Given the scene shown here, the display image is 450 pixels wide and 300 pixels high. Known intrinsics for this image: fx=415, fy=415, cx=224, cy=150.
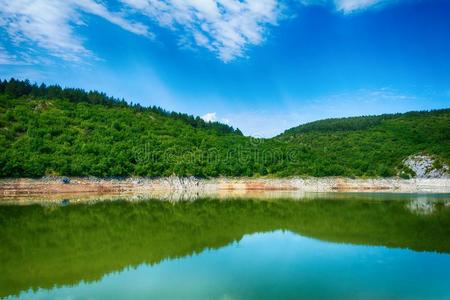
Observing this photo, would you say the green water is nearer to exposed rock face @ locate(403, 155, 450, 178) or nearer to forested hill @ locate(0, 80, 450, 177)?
forested hill @ locate(0, 80, 450, 177)

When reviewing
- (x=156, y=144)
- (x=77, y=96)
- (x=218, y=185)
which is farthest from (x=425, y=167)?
(x=77, y=96)

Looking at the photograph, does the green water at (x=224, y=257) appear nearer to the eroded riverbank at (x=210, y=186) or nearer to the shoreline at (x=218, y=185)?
the eroded riverbank at (x=210, y=186)

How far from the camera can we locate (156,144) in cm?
6506

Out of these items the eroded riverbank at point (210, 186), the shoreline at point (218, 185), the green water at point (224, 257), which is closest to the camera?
the green water at point (224, 257)

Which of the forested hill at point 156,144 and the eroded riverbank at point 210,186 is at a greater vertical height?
the forested hill at point 156,144

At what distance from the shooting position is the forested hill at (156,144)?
51219mm

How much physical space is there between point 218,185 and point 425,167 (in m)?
36.1

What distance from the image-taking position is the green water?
33.9 ft

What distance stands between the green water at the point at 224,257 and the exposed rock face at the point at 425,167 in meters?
47.6

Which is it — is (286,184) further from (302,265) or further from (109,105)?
(302,265)

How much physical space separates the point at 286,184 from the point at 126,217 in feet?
136

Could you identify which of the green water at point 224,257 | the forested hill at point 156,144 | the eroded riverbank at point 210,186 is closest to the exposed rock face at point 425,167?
the forested hill at point 156,144

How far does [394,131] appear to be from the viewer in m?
91.9

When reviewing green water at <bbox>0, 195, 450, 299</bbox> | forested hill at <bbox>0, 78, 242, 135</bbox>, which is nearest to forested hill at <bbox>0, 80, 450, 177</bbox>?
forested hill at <bbox>0, 78, 242, 135</bbox>
